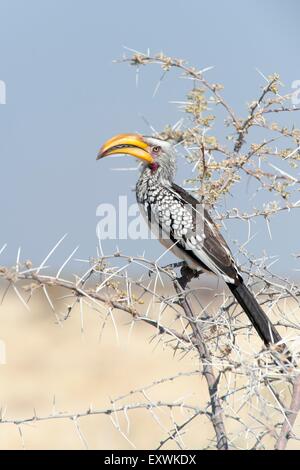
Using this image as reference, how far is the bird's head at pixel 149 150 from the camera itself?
4.38m

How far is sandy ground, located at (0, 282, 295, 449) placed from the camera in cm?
884

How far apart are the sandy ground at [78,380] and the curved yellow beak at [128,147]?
3.15 meters

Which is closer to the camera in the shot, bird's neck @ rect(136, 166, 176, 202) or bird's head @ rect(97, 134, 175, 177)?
bird's head @ rect(97, 134, 175, 177)

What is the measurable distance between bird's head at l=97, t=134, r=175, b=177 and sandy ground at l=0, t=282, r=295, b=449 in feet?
9.93

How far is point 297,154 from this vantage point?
135 inches

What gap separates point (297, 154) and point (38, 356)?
11.4 meters

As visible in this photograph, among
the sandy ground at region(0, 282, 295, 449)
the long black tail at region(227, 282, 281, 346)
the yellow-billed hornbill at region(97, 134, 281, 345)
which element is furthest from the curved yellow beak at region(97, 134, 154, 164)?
the sandy ground at region(0, 282, 295, 449)

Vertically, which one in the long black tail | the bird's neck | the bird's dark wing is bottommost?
the long black tail

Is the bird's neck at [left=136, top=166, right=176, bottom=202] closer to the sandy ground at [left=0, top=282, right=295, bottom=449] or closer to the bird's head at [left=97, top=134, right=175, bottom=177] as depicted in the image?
the bird's head at [left=97, top=134, right=175, bottom=177]

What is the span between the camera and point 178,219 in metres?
4.29

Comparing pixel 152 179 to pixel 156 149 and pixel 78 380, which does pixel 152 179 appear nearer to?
pixel 156 149

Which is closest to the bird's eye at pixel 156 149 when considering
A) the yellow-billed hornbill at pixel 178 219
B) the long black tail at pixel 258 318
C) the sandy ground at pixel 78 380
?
the yellow-billed hornbill at pixel 178 219
